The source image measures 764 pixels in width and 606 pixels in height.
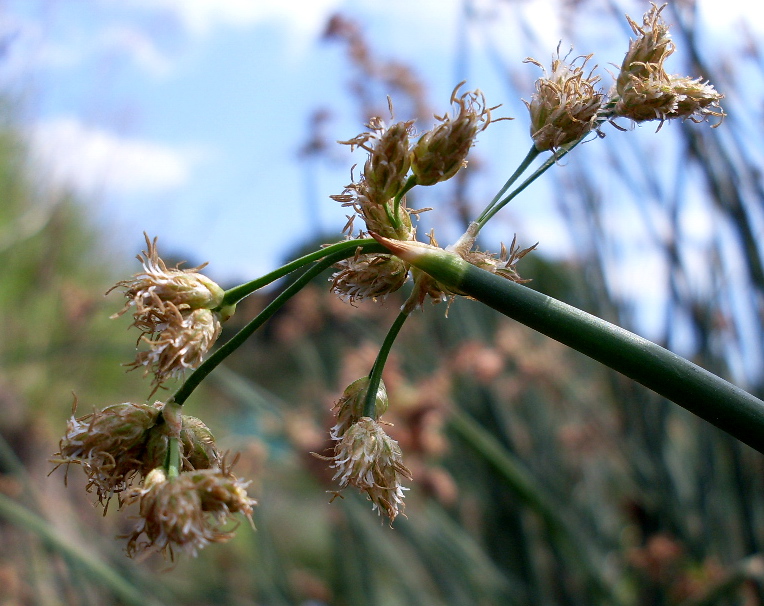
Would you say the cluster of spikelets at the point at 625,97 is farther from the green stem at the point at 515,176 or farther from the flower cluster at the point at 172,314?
the flower cluster at the point at 172,314

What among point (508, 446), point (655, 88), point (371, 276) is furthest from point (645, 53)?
point (508, 446)

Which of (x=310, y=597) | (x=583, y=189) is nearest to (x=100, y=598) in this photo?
(x=310, y=597)

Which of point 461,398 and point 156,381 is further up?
point 461,398

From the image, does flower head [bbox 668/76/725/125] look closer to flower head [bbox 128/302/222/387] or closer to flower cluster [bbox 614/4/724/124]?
flower cluster [bbox 614/4/724/124]

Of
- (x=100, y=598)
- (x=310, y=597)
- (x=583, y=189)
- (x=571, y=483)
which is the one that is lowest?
(x=100, y=598)

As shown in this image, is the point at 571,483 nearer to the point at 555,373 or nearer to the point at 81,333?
the point at 555,373

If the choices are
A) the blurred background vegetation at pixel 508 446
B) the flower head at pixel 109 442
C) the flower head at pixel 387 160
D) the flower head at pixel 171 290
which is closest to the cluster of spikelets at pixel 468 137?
the flower head at pixel 387 160

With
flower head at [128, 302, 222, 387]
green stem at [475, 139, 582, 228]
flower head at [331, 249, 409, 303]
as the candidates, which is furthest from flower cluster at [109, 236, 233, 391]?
green stem at [475, 139, 582, 228]
